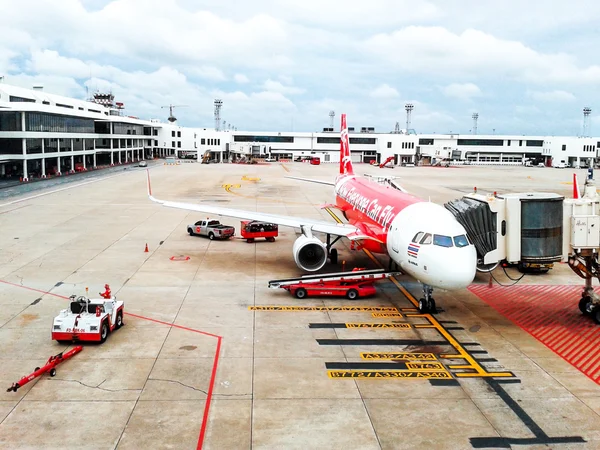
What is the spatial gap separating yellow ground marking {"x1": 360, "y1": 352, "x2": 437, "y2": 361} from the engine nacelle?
10.1 meters

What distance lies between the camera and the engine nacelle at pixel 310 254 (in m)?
29.2

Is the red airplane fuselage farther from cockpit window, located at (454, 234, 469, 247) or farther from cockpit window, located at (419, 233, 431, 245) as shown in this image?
cockpit window, located at (454, 234, 469, 247)

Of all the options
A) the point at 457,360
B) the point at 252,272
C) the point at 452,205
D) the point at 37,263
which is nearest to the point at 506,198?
the point at 452,205

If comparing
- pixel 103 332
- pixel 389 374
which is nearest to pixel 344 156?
pixel 103 332

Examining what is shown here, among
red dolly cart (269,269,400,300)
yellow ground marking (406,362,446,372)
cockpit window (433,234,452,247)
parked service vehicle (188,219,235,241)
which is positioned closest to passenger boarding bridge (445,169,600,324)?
cockpit window (433,234,452,247)

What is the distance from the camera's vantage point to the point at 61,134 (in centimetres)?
9088

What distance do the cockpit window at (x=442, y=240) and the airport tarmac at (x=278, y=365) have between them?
3.63 meters

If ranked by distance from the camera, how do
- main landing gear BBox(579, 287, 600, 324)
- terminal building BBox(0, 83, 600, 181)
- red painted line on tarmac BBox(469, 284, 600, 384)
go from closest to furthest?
red painted line on tarmac BBox(469, 284, 600, 384), main landing gear BBox(579, 287, 600, 324), terminal building BBox(0, 83, 600, 181)

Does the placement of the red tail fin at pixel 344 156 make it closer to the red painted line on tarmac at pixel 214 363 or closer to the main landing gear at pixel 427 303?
the main landing gear at pixel 427 303

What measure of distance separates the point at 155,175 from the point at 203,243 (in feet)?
222

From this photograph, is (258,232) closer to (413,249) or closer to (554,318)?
(413,249)

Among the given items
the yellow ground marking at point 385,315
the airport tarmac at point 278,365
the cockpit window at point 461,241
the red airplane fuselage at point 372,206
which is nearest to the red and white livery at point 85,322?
the airport tarmac at point 278,365

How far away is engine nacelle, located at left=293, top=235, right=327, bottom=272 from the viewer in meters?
29.2

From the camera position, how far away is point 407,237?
944 inches
